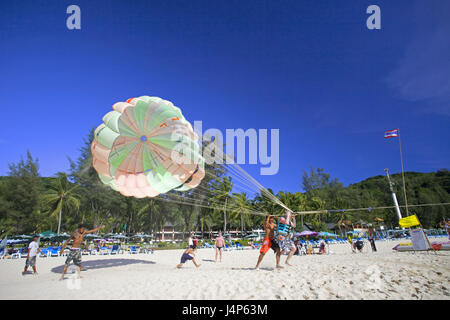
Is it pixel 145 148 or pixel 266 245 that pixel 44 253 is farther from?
pixel 266 245

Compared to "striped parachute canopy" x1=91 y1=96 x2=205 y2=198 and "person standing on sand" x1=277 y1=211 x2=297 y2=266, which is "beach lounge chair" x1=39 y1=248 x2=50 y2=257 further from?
"person standing on sand" x1=277 y1=211 x2=297 y2=266

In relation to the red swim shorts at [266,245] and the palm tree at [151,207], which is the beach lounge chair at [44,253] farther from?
the palm tree at [151,207]

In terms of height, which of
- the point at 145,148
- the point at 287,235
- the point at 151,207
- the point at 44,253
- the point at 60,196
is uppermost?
the point at 145,148

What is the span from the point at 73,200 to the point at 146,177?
94.5 ft

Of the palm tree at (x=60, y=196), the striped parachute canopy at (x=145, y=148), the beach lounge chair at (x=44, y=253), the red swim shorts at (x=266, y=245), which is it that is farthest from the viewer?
the palm tree at (x=60, y=196)

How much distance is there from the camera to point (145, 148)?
9.80 m

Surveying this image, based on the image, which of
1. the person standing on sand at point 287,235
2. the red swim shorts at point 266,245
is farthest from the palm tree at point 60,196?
the red swim shorts at point 266,245

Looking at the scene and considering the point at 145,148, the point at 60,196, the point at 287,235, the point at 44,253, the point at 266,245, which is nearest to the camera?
the point at 266,245

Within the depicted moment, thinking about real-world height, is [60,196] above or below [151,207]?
above

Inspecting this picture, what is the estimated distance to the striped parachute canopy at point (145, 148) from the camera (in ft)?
30.7

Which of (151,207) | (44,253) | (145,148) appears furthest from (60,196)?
(145,148)

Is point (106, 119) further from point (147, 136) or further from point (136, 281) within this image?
point (136, 281)
